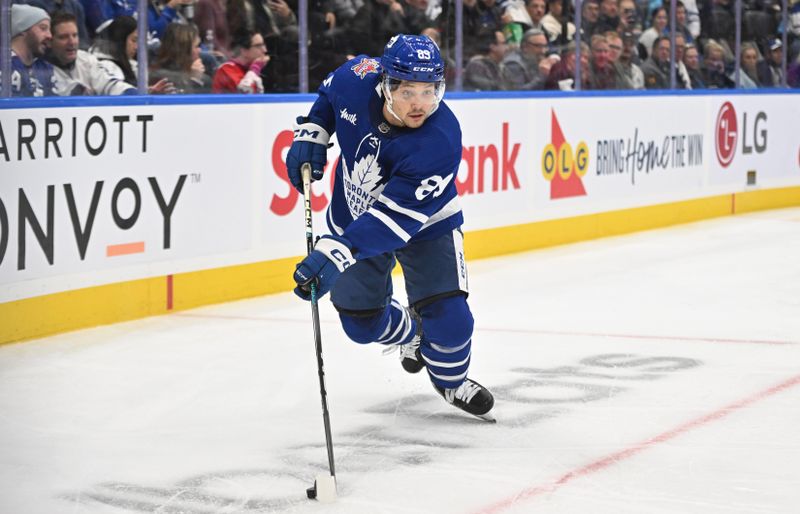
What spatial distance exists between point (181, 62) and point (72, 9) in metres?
0.72

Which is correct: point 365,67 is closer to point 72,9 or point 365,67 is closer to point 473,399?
point 473,399

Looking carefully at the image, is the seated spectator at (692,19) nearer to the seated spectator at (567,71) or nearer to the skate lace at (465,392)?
the seated spectator at (567,71)

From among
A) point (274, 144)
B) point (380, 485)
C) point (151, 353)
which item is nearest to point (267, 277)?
point (274, 144)

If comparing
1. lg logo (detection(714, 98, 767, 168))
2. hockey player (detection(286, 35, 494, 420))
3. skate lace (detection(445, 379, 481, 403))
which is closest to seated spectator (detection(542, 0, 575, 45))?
lg logo (detection(714, 98, 767, 168))

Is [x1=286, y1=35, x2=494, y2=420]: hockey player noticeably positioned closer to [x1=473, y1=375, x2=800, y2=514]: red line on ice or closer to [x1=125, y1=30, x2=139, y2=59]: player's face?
[x1=473, y1=375, x2=800, y2=514]: red line on ice

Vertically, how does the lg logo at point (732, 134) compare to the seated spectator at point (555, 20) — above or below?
below

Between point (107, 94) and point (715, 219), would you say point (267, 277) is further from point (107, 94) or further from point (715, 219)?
point (715, 219)

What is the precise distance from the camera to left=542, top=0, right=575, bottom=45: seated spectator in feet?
29.8

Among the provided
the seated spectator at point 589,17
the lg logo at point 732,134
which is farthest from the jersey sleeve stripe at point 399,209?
the lg logo at point 732,134

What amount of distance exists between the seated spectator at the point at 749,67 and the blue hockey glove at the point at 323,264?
27.3 ft

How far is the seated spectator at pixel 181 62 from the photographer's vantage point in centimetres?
622

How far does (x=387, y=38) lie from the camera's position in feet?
25.0

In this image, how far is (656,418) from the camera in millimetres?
4188

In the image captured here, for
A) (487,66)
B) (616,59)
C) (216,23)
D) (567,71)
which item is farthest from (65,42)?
(616,59)
